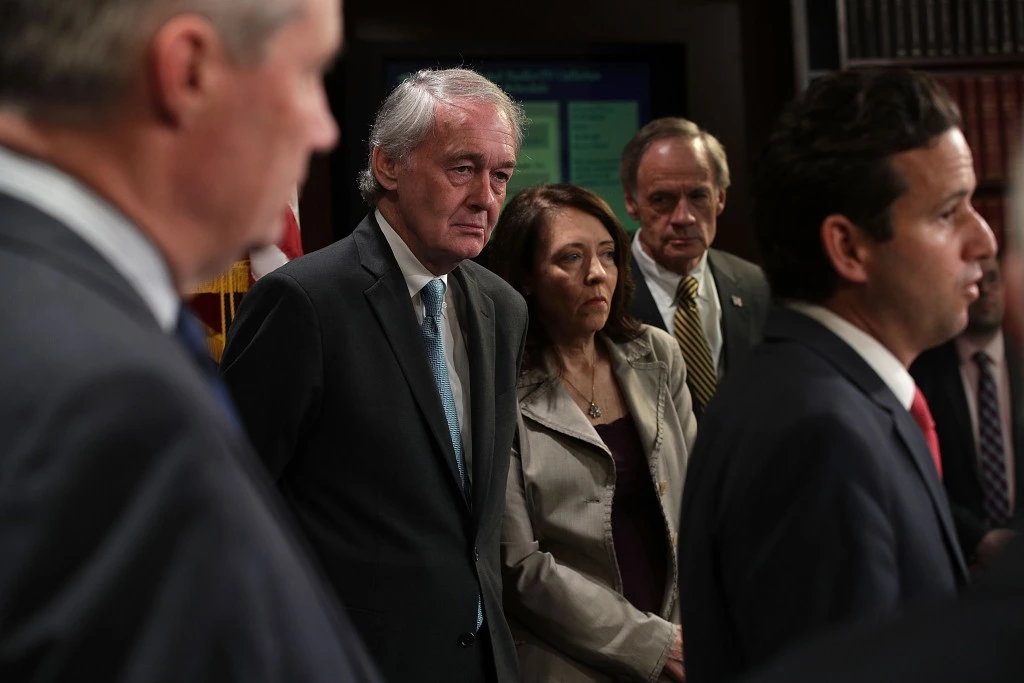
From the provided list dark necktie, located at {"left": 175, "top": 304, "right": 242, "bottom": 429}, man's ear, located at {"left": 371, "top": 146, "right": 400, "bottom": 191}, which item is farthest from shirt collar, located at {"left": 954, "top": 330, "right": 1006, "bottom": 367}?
dark necktie, located at {"left": 175, "top": 304, "right": 242, "bottom": 429}

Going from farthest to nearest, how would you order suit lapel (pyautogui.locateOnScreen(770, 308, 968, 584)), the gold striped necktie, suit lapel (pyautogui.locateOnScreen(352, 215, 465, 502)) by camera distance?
the gold striped necktie → suit lapel (pyautogui.locateOnScreen(352, 215, 465, 502)) → suit lapel (pyautogui.locateOnScreen(770, 308, 968, 584))

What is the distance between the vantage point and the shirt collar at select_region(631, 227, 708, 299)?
12.1 feet

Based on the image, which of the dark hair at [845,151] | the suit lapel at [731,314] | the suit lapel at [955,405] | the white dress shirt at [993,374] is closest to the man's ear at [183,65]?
the dark hair at [845,151]

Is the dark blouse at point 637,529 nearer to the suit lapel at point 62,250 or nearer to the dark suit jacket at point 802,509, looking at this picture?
the dark suit jacket at point 802,509

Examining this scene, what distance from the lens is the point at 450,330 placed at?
2.60 m

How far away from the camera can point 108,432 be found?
818mm

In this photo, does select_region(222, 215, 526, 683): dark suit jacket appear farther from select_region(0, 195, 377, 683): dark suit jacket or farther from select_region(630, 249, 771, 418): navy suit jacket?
select_region(0, 195, 377, 683): dark suit jacket

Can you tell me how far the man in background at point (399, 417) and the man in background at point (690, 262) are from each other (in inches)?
40.8

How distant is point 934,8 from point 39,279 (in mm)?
4893

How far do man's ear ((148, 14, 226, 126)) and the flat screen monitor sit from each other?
4303 millimetres

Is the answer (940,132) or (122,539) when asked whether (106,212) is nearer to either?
(122,539)

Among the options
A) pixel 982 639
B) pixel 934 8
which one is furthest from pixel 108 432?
pixel 934 8

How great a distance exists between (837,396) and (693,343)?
7.02 ft

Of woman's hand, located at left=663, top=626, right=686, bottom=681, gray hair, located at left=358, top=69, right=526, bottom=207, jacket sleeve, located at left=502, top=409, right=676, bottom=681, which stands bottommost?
woman's hand, located at left=663, top=626, right=686, bottom=681
